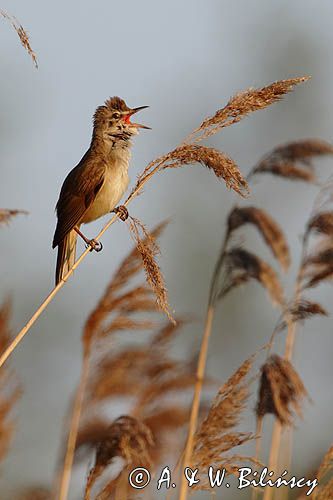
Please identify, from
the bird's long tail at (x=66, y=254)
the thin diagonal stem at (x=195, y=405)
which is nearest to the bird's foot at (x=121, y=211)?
the bird's long tail at (x=66, y=254)

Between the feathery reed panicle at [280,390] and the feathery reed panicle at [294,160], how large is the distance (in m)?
1.18

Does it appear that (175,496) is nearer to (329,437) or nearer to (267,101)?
(267,101)

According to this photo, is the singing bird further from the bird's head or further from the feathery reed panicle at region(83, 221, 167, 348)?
the feathery reed panicle at region(83, 221, 167, 348)

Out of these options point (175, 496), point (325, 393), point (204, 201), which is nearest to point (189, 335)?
point (325, 393)

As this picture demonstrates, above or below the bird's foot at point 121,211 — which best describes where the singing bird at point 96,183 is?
above

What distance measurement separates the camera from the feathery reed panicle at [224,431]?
448 cm

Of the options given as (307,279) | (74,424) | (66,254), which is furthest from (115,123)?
(74,424)

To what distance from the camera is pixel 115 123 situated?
634 cm

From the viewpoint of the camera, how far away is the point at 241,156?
24.1 metres

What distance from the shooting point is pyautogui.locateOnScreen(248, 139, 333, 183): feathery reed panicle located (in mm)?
5594

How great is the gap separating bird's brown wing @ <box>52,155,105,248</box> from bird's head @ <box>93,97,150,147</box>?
22cm

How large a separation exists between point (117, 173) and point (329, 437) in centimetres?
1102

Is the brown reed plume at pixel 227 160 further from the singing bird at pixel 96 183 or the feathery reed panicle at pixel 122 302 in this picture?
the singing bird at pixel 96 183

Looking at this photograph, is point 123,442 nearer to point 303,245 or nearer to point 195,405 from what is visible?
point 195,405
